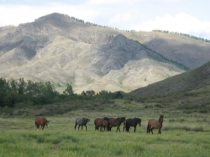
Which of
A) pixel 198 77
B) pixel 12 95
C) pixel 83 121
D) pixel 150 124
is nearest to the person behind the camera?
pixel 150 124

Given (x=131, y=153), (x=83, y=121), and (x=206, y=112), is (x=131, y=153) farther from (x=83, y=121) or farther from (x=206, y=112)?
(x=206, y=112)

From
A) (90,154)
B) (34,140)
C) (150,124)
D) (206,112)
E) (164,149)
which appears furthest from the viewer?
(206,112)

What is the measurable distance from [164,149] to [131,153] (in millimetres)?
2085

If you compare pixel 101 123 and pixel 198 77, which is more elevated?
pixel 198 77

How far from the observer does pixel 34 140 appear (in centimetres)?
1802

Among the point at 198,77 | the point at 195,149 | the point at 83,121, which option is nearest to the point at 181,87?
the point at 198,77

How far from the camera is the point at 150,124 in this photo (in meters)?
26.7

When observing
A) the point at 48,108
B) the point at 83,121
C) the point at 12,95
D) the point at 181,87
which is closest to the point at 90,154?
the point at 83,121

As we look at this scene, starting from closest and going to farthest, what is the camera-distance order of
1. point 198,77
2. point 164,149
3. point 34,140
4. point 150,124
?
point 164,149 < point 34,140 < point 150,124 < point 198,77

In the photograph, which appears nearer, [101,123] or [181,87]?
[101,123]

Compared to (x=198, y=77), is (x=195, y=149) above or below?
below

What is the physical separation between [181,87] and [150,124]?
127655 mm

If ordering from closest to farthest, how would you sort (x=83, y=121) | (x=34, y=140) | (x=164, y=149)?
(x=164, y=149) → (x=34, y=140) → (x=83, y=121)

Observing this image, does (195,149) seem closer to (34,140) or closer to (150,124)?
(34,140)
